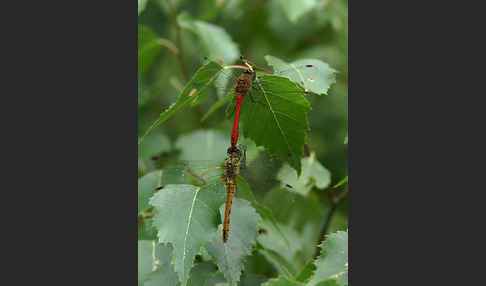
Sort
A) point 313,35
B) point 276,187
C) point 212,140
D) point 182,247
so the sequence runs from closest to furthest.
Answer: point 182,247 → point 276,187 → point 212,140 → point 313,35

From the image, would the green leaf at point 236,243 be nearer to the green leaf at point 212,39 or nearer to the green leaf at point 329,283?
the green leaf at point 329,283

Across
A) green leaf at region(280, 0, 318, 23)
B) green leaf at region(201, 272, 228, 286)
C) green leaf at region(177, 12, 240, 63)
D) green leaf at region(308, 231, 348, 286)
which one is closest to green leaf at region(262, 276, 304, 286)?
green leaf at region(308, 231, 348, 286)

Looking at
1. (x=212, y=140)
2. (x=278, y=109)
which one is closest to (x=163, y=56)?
(x=212, y=140)

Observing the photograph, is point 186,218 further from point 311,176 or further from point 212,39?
point 212,39

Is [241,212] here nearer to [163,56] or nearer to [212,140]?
[212,140]

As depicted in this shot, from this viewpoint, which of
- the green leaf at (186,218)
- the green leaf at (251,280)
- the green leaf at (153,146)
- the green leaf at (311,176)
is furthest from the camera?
the green leaf at (153,146)

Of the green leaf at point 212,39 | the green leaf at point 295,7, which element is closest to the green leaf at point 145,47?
the green leaf at point 212,39
